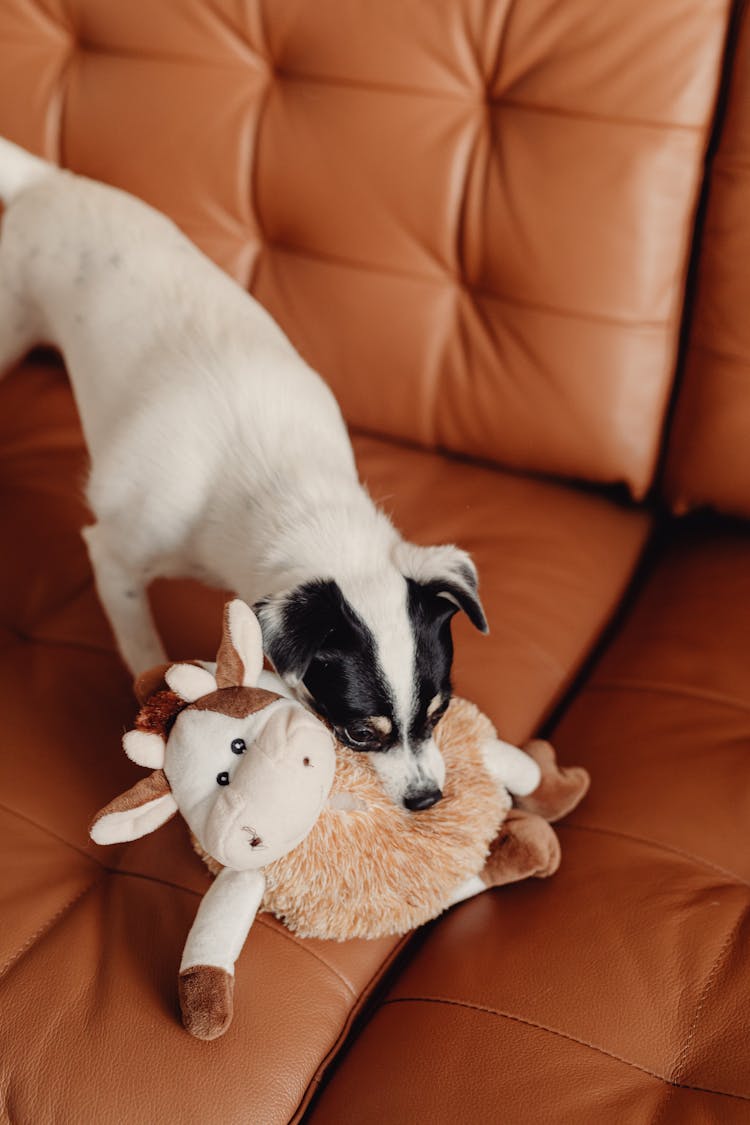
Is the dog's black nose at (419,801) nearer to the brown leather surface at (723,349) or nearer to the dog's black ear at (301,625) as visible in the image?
the dog's black ear at (301,625)

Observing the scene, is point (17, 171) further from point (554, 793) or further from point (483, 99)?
point (554, 793)

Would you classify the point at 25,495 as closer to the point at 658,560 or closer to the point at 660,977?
the point at 658,560

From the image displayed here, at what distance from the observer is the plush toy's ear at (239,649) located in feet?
3.26

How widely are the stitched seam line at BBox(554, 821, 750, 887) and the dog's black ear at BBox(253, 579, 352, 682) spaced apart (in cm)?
38

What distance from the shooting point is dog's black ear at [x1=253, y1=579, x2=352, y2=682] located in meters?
1.08

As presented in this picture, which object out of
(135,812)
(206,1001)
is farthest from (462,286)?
(206,1001)

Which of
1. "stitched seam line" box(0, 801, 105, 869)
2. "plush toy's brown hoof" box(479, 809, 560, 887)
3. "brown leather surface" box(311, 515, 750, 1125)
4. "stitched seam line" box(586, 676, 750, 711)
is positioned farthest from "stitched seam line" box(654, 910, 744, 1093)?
"stitched seam line" box(0, 801, 105, 869)

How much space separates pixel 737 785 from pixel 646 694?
0.20 meters

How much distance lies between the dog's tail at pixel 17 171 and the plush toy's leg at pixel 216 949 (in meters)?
1.32

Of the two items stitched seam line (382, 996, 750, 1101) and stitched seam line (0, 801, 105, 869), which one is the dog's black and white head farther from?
stitched seam line (0, 801, 105, 869)

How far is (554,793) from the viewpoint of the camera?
3.98 feet

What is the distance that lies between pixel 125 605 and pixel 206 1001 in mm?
630

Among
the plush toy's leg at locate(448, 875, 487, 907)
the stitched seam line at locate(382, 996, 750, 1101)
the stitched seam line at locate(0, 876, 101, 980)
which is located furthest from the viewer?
the plush toy's leg at locate(448, 875, 487, 907)

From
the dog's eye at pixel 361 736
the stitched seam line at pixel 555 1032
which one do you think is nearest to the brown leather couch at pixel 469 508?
the stitched seam line at pixel 555 1032
